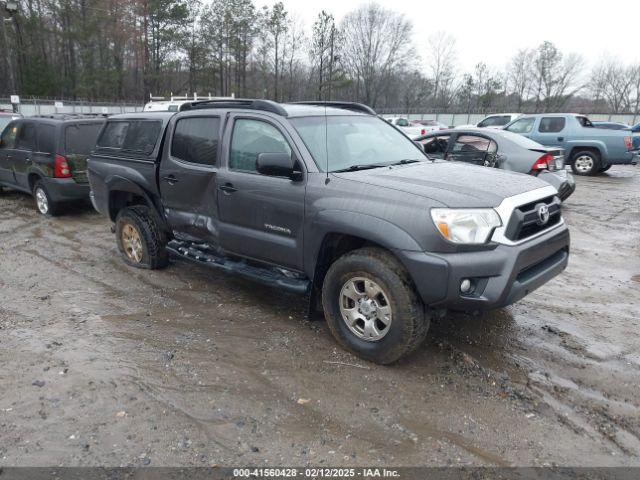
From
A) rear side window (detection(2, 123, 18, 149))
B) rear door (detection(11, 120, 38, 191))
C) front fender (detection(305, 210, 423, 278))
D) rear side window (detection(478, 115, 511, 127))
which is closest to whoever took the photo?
front fender (detection(305, 210, 423, 278))

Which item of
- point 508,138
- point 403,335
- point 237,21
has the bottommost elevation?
point 403,335

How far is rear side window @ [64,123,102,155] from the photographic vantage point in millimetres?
8188

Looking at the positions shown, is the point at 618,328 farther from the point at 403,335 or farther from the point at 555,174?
the point at 555,174

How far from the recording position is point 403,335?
133 inches

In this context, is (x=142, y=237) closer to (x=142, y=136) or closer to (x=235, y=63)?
(x=142, y=136)

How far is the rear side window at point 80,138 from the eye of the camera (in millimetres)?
8188

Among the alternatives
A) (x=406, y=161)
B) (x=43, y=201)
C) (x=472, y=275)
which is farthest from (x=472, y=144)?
(x=43, y=201)

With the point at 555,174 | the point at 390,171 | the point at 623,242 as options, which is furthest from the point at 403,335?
the point at 555,174

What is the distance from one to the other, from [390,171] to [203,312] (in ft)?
7.40

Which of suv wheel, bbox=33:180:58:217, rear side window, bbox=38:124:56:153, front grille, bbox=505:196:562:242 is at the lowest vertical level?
suv wheel, bbox=33:180:58:217

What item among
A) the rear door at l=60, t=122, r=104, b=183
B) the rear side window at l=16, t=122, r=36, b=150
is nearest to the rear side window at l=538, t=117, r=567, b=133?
the rear door at l=60, t=122, r=104, b=183

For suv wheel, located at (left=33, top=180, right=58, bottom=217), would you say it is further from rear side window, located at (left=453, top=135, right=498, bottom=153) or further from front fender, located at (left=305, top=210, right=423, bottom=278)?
rear side window, located at (left=453, top=135, right=498, bottom=153)

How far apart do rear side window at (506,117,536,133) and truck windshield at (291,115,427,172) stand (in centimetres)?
1094

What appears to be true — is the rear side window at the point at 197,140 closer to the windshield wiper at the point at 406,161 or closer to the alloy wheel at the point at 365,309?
the windshield wiper at the point at 406,161
